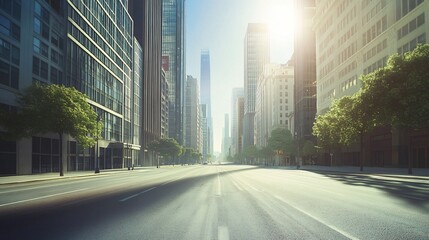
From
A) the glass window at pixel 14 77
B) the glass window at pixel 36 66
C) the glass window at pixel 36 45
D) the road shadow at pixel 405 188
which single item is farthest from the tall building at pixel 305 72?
the glass window at pixel 14 77

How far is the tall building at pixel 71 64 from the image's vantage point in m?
40.4

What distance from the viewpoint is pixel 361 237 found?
24.0 ft

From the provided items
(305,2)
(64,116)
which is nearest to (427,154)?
(64,116)

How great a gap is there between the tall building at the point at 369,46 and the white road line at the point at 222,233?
31.7 m

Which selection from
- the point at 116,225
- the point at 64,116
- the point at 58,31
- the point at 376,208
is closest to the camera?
the point at 116,225

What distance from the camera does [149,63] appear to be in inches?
4875

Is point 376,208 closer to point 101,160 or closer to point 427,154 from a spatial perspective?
point 427,154

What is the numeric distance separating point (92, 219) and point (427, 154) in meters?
49.1

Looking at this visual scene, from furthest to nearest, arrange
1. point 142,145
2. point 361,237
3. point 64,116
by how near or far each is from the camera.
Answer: point 142,145
point 64,116
point 361,237

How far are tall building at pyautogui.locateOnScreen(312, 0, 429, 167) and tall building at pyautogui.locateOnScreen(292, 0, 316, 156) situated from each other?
18674mm

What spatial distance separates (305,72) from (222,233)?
114301 millimetres

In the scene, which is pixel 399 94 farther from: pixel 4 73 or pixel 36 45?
pixel 36 45

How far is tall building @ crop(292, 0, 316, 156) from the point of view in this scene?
4456 inches

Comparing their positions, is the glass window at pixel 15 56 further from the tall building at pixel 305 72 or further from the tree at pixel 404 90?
the tall building at pixel 305 72
